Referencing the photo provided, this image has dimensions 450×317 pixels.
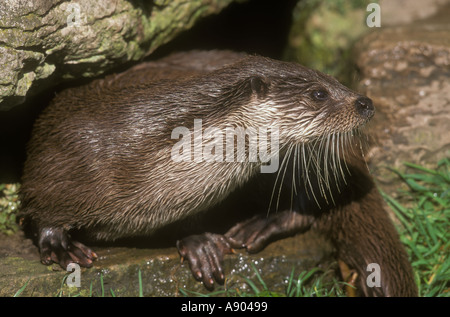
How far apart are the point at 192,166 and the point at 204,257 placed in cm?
54

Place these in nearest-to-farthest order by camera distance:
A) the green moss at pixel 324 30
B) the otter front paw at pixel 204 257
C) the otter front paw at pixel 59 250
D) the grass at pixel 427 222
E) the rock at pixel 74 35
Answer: the rock at pixel 74 35 < the otter front paw at pixel 59 250 < the otter front paw at pixel 204 257 < the grass at pixel 427 222 < the green moss at pixel 324 30

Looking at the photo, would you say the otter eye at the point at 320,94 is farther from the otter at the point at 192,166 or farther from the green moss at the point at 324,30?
the green moss at the point at 324,30

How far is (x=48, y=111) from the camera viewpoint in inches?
129

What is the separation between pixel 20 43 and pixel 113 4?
557mm

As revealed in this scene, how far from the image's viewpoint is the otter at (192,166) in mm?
2865

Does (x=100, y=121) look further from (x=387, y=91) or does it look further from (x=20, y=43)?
(x=387, y=91)

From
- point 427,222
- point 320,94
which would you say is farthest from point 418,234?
point 320,94

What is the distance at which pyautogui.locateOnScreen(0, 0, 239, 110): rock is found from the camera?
2773mm

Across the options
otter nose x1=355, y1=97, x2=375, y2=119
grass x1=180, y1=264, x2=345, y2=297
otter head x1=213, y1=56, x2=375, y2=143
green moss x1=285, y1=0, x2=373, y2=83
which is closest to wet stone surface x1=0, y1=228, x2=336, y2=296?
grass x1=180, y1=264, x2=345, y2=297

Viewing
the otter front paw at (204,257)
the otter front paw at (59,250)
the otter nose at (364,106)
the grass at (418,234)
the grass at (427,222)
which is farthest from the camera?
the grass at (427,222)

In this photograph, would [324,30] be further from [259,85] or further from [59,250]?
[59,250]

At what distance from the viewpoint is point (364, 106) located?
2893mm

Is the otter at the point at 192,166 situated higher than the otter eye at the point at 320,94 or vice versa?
the otter eye at the point at 320,94

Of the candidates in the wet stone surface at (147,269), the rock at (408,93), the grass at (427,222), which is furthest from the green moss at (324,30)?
the wet stone surface at (147,269)
